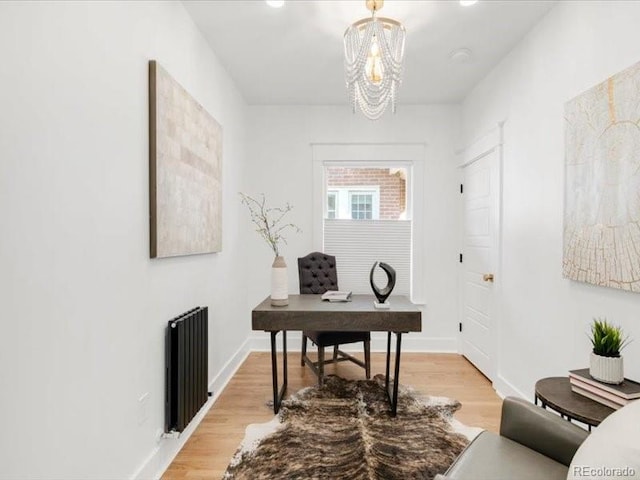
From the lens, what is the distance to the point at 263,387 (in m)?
3.19

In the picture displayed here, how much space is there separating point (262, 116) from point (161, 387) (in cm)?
314

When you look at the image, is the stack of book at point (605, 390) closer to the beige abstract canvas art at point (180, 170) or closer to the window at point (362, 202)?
the beige abstract canvas art at point (180, 170)

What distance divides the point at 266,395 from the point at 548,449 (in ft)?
7.03

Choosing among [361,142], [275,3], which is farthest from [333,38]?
[361,142]

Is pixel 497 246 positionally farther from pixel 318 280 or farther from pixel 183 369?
pixel 183 369

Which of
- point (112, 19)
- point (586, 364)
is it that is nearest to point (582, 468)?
point (586, 364)

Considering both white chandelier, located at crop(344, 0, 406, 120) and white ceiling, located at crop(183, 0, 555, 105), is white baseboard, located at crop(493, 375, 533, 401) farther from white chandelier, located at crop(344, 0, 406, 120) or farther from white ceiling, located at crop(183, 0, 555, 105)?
white ceiling, located at crop(183, 0, 555, 105)

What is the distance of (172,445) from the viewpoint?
2174 millimetres

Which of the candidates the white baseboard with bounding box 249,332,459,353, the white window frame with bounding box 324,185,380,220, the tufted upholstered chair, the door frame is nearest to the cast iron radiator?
the tufted upholstered chair

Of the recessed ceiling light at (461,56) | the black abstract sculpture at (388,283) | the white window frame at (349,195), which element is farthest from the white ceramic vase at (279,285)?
the white window frame at (349,195)

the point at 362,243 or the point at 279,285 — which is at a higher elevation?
the point at 362,243

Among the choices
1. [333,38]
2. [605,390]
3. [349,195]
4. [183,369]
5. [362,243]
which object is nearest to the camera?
[605,390]

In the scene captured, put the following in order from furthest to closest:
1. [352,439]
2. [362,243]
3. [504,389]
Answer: [362,243], [504,389], [352,439]

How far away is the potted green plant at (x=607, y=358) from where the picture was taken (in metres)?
1.61
